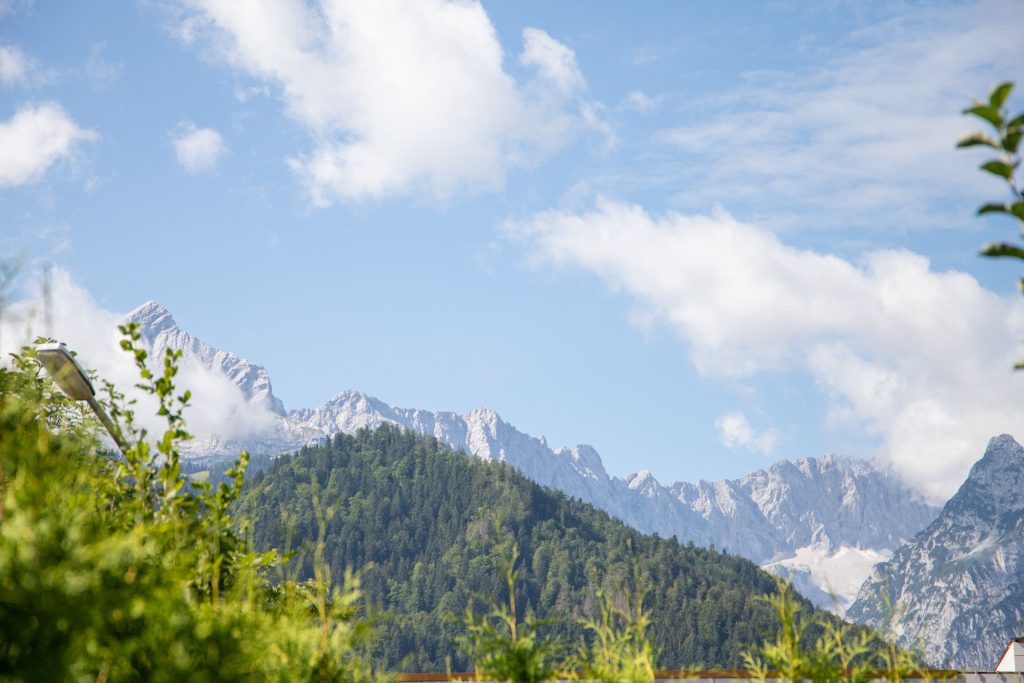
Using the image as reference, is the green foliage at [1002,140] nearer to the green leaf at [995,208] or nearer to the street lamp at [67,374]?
the green leaf at [995,208]

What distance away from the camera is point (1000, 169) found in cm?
295

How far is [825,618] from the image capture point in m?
6.80

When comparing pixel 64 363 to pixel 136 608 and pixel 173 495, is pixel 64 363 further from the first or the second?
pixel 136 608

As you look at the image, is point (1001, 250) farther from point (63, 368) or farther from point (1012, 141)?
point (63, 368)

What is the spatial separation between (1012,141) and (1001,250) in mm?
337

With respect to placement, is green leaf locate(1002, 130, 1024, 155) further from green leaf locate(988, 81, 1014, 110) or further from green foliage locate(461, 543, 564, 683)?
green foliage locate(461, 543, 564, 683)

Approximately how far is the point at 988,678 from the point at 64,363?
1243cm

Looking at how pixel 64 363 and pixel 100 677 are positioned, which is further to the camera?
pixel 64 363

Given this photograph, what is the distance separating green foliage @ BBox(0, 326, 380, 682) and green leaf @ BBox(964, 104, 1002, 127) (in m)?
3.49

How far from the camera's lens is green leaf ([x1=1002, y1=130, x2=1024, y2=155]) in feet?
9.46

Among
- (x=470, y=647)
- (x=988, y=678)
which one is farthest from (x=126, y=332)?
(x=988, y=678)

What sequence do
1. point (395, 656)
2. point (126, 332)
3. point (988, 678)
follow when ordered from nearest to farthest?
point (126, 332) < point (988, 678) < point (395, 656)

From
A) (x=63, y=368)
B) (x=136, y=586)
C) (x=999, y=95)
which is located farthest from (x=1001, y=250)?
(x=63, y=368)

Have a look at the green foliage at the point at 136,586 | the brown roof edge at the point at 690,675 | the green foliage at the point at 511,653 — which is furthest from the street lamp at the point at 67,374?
the green foliage at the point at 511,653
